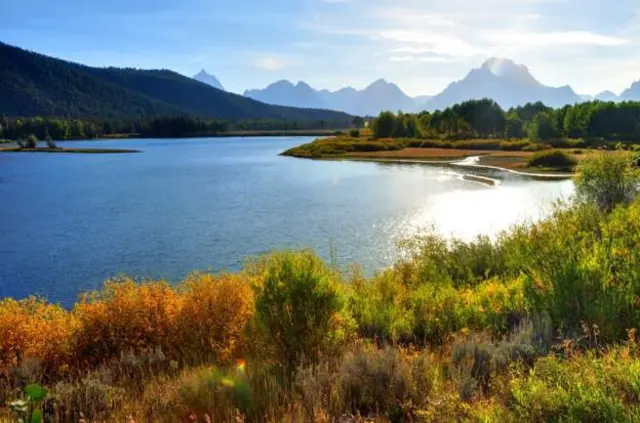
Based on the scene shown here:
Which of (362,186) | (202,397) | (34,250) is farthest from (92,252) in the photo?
(362,186)

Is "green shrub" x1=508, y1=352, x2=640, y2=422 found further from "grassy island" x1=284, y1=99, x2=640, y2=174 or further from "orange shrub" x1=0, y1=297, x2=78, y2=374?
"grassy island" x1=284, y1=99, x2=640, y2=174

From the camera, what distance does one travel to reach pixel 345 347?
8523 mm

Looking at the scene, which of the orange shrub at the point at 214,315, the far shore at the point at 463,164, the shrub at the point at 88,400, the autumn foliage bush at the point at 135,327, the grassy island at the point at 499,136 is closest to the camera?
the shrub at the point at 88,400

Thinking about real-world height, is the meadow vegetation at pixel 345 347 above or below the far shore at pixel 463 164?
above

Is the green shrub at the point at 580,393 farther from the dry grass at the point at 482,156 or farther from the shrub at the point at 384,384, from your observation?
the dry grass at the point at 482,156

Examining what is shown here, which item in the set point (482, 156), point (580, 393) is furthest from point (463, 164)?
point (580, 393)

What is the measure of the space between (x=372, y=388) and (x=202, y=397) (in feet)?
6.95

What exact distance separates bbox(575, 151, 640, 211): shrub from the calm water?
24.1ft

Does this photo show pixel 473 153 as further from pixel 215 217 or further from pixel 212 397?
pixel 212 397

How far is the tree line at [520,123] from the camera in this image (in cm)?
11200

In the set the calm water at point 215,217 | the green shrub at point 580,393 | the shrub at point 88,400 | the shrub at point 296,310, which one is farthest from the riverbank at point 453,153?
the shrub at point 88,400

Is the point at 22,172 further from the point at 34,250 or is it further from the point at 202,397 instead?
the point at 202,397

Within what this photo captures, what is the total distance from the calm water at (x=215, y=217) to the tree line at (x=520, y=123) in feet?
204

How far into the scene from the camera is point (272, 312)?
8.84 metres
